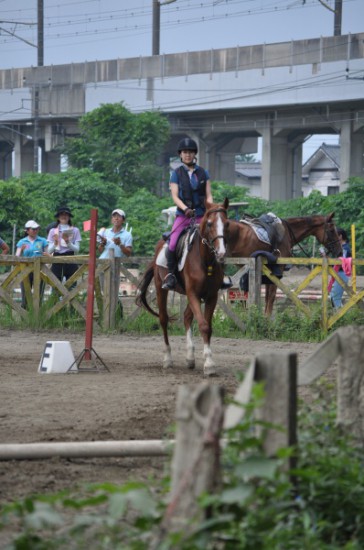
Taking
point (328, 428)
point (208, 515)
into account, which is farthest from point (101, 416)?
point (208, 515)

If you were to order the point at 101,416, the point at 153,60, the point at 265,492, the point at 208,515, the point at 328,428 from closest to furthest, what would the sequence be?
the point at 208,515
the point at 265,492
the point at 328,428
the point at 101,416
the point at 153,60

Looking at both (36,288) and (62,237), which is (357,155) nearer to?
(62,237)

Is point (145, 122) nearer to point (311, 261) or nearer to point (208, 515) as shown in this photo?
point (311, 261)

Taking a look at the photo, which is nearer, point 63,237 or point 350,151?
point 63,237

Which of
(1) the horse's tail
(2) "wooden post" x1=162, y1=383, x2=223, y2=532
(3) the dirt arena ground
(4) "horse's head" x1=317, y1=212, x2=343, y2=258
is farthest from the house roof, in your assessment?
(2) "wooden post" x1=162, y1=383, x2=223, y2=532

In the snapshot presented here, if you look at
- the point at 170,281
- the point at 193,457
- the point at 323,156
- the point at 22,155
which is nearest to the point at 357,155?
the point at 22,155

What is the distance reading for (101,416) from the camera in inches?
383

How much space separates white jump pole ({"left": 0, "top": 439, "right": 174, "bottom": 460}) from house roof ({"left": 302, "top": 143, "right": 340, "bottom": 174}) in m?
92.7

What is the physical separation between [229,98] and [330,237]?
43.5 meters

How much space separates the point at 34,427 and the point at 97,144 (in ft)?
166

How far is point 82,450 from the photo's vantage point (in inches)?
274

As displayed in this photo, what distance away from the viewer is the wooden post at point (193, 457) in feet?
14.9

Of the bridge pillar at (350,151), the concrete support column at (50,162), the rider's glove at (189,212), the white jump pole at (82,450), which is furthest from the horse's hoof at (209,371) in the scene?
the concrete support column at (50,162)

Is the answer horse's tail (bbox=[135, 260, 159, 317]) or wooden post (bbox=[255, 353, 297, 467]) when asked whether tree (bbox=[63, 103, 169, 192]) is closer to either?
horse's tail (bbox=[135, 260, 159, 317])
